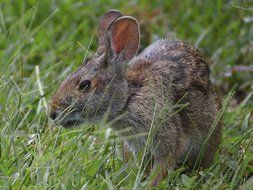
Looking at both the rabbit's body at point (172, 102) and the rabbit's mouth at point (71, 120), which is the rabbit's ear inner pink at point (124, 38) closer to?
the rabbit's body at point (172, 102)

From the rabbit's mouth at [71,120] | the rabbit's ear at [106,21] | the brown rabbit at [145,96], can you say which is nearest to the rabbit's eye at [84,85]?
the brown rabbit at [145,96]

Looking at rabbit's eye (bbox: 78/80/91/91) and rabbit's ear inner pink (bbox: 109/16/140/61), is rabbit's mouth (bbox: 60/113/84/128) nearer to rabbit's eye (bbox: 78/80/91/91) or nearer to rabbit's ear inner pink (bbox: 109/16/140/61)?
rabbit's eye (bbox: 78/80/91/91)

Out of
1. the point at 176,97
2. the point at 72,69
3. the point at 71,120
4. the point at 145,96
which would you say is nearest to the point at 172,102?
the point at 176,97

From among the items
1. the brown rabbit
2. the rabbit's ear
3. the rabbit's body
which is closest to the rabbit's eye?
the brown rabbit

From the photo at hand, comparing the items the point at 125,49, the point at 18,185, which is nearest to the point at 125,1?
the point at 125,49

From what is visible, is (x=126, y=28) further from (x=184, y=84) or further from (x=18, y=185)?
(x=18, y=185)
